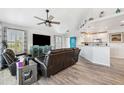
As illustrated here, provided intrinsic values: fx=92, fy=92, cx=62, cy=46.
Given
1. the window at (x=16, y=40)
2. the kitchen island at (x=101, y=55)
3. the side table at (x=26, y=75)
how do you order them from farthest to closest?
the window at (x=16, y=40), the kitchen island at (x=101, y=55), the side table at (x=26, y=75)

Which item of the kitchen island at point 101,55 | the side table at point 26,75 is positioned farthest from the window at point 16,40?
the kitchen island at point 101,55

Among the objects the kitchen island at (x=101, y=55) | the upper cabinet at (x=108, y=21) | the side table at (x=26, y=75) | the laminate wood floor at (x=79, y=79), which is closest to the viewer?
the side table at (x=26, y=75)

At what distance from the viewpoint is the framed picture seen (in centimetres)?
684

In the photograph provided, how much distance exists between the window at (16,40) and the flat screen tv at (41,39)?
1067 millimetres

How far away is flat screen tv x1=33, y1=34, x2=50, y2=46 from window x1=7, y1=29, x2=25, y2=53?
1067mm

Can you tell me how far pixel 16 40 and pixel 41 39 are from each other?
81.7 inches

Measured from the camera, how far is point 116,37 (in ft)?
23.5

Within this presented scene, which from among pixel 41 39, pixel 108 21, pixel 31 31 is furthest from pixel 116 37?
pixel 31 31

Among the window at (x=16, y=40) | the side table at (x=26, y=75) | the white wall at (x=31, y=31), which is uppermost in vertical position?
the white wall at (x=31, y=31)

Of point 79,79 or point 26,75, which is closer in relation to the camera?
point 26,75

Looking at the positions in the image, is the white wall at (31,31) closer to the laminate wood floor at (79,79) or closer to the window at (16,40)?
the window at (16,40)

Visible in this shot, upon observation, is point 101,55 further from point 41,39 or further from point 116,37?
point 41,39

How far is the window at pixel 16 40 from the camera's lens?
18.8ft
